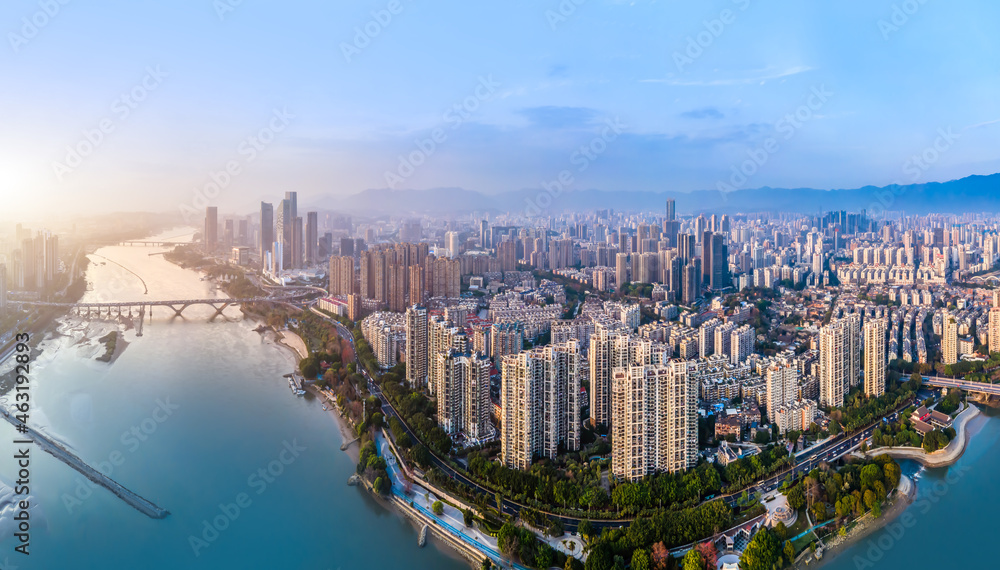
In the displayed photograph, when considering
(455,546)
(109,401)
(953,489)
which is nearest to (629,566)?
(455,546)

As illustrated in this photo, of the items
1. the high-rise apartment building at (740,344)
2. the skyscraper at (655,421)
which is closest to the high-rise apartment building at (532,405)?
the skyscraper at (655,421)

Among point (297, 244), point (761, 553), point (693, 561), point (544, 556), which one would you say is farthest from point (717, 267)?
point (297, 244)

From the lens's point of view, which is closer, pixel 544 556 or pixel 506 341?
pixel 544 556

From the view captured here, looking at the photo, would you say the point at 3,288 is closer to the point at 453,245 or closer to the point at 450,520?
the point at 450,520

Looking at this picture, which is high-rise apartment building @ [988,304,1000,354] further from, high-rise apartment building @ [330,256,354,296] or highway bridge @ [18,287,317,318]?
highway bridge @ [18,287,317,318]
